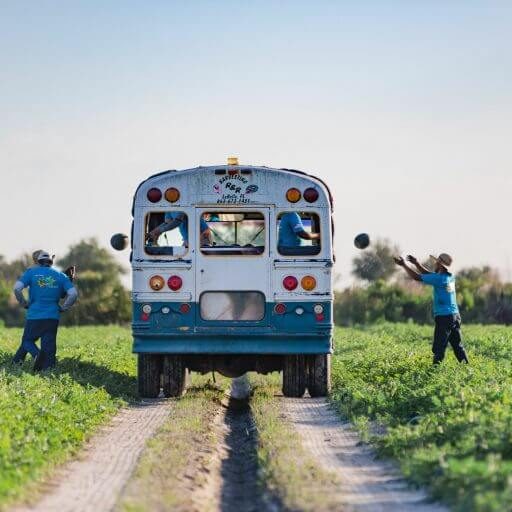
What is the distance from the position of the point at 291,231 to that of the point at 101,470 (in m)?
6.33

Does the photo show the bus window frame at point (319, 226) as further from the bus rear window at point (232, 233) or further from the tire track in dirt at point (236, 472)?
the tire track in dirt at point (236, 472)

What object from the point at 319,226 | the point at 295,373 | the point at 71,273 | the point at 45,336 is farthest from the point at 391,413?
the point at 71,273

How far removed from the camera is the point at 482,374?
49.1 ft

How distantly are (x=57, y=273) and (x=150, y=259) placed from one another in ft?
8.22

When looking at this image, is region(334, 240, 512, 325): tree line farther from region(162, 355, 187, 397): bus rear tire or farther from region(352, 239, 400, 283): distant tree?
region(162, 355, 187, 397): bus rear tire

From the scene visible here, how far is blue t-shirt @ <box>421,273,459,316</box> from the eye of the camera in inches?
691

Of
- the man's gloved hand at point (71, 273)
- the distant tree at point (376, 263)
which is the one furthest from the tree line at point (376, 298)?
the man's gloved hand at point (71, 273)

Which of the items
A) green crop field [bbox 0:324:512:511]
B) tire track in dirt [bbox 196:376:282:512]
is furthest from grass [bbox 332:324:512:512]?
tire track in dirt [bbox 196:376:282:512]

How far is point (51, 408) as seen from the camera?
42.8ft

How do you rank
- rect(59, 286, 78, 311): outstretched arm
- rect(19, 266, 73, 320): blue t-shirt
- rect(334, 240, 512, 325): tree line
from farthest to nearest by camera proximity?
1. rect(334, 240, 512, 325): tree line
2. rect(19, 266, 73, 320): blue t-shirt
3. rect(59, 286, 78, 311): outstretched arm

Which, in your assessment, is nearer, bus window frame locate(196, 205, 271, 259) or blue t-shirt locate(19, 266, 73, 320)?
bus window frame locate(196, 205, 271, 259)

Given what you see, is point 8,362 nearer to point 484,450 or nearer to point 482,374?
point 482,374

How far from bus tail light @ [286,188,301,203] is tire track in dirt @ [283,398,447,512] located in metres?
2.79

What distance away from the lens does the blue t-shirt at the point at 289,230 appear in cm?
1612
